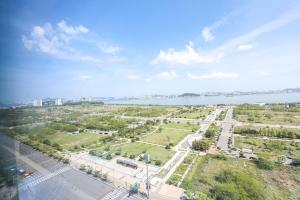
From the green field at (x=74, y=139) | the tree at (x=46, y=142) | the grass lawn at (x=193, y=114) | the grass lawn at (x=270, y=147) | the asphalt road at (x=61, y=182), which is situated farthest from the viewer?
the grass lawn at (x=193, y=114)

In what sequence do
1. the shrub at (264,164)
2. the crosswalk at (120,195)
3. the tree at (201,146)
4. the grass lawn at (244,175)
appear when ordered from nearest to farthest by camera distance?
the crosswalk at (120,195)
the grass lawn at (244,175)
the shrub at (264,164)
the tree at (201,146)

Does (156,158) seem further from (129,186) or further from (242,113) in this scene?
(242,113)

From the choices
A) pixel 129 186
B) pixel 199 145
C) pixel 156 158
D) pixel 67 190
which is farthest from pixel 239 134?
pixel 67 190

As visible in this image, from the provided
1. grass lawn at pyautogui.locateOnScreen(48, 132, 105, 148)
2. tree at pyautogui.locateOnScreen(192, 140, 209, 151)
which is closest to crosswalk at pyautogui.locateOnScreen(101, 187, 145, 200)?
tree at pyautogui.locateOnScreen(192, 140, 209, 151)

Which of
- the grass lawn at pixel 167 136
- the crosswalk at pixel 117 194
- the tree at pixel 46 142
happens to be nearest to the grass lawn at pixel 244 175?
the crosswalk at pixel 117 194

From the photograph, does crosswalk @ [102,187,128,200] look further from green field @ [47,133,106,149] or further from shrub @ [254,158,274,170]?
green field @ [47,133,106,149]

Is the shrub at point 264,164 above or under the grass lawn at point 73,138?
above

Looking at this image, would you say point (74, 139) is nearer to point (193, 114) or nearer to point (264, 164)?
point (264, 164)

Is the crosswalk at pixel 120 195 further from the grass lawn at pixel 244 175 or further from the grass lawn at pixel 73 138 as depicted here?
the grass lawn at pixel 73 138
